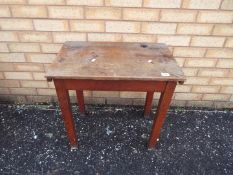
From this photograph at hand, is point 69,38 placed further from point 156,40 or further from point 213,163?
point 213,163

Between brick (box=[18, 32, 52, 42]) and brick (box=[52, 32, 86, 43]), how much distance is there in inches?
2.5

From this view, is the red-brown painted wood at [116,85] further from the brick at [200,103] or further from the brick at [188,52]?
the brick at [200,103]

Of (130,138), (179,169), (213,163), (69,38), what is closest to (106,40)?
(69,38)

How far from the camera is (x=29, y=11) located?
195 cm

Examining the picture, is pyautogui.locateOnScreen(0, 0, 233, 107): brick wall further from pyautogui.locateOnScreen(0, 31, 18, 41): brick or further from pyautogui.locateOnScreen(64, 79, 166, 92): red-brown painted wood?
pyautogui.locateOnScreen(64, 79, 166, 92): red-brown painted wood

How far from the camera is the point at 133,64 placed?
1.65 metres

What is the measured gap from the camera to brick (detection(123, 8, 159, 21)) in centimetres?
192

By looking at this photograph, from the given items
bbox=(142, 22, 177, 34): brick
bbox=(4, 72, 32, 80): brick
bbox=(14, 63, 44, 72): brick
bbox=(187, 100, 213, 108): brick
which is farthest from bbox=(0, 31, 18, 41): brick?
bbox=(187, 100, 213, 108): brick

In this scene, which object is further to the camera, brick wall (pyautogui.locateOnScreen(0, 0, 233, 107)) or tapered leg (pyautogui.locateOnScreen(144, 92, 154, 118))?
tapered leg (pyautogui.locateOnScreen(144, 92, 154, 118))

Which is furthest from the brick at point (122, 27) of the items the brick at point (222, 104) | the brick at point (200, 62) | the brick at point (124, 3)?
the brick at point (222, 104)

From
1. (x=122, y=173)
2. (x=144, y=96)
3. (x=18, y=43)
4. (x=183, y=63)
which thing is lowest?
(x=122, y=173)

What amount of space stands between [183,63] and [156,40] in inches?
14.8

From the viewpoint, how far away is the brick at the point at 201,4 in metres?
1.86

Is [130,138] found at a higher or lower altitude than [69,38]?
lower
